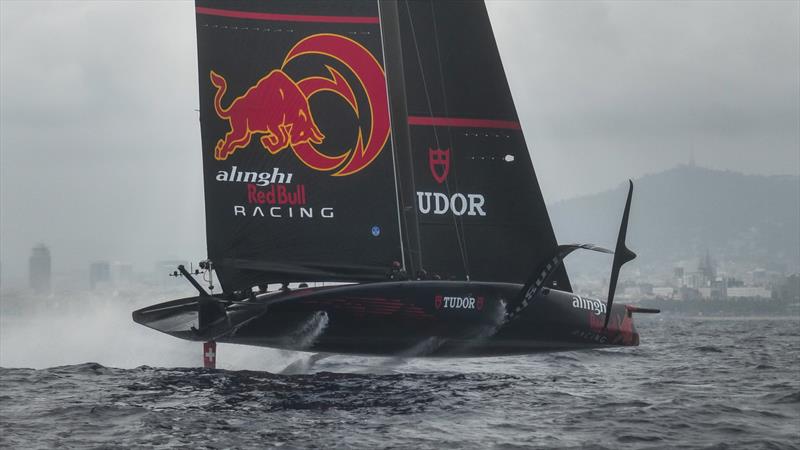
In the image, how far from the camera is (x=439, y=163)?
18.0 metres

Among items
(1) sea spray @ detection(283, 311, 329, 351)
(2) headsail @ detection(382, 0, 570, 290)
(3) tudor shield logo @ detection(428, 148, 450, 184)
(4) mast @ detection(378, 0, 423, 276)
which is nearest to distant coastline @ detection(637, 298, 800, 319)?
(2) headsail @ detection(382, 0, 570, 290)

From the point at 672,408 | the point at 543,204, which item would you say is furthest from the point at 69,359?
the point at 672,408

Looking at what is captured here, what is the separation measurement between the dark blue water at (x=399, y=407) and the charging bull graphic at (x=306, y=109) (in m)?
3.49

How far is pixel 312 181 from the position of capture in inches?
670

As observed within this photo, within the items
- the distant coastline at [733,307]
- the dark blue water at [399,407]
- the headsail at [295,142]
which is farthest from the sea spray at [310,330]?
the distant coastline at [733,307]

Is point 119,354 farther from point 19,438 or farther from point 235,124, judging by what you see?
point 19,438

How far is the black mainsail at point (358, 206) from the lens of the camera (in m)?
16.4

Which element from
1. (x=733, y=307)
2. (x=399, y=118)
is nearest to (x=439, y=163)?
(x=399, y=118)

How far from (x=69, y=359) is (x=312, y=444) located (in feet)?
33.2

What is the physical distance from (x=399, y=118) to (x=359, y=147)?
113cm

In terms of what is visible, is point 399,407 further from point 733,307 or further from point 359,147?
point 733,307

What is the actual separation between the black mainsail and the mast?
0.03 m

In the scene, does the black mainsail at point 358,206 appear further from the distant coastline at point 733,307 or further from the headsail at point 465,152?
the distant coastline at point 733,307

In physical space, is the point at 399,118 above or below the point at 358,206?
above
